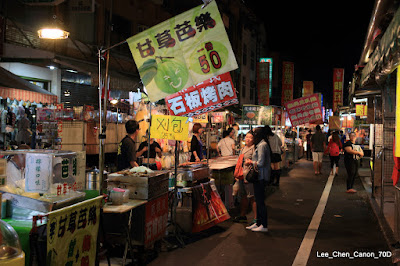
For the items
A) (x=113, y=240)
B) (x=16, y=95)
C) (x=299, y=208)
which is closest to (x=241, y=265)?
(x=113, y=240)

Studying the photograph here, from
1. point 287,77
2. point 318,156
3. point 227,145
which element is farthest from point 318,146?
point 287,77

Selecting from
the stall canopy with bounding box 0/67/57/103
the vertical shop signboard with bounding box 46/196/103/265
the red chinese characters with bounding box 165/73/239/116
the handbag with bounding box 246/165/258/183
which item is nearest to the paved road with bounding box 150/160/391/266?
the handbag with bounding box 246/165/258/183

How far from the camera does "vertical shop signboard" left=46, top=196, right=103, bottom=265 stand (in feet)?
12.7

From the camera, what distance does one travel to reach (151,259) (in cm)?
640

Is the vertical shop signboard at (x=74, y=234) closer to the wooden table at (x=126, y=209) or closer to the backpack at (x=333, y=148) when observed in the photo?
the wooden table at (x=126, y=209)

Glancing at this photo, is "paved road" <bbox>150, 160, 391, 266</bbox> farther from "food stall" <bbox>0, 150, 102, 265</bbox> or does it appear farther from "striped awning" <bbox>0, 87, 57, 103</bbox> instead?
"striped awning" <bbox>0, 87, 57, 103</bbox>

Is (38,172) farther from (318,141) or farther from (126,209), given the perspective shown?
(318,141)

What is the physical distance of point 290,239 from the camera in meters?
7.63

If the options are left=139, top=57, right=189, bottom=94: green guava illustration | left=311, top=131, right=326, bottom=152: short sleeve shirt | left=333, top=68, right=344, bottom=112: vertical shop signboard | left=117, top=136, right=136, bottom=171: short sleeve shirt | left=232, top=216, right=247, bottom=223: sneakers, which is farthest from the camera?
left=333, top=68, right=344, bottom=112: vertical shop signboard

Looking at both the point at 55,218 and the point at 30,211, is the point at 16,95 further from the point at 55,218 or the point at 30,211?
the point at 55,218

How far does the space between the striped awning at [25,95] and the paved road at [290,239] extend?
6.59 metres

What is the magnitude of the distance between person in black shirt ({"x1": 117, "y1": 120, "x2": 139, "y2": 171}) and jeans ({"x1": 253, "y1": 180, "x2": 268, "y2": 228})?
266cm

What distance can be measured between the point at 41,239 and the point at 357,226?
7058 mm

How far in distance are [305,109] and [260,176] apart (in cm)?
1243
